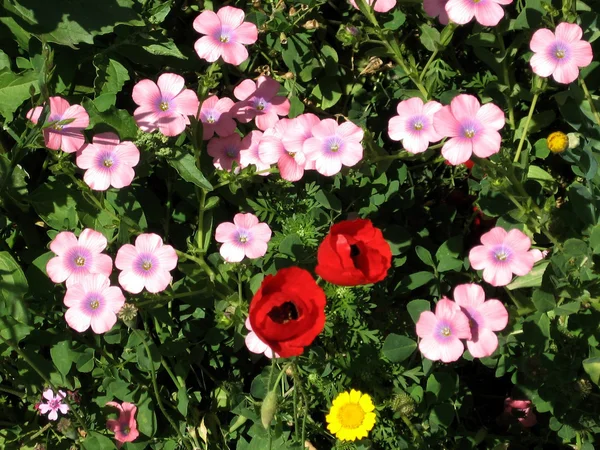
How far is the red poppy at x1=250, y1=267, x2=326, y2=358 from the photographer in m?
1.43

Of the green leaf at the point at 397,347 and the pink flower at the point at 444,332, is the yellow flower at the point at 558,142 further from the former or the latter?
the green leaf at the point at 397,347

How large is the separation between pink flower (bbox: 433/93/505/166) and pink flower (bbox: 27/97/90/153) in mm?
837

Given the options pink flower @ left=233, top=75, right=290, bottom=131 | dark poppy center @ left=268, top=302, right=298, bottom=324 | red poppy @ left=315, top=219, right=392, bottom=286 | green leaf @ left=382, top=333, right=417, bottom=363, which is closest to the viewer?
red poppy @ left=315, top=219, right=392, bottom=286

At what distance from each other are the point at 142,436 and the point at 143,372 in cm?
17

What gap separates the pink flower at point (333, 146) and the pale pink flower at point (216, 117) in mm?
279

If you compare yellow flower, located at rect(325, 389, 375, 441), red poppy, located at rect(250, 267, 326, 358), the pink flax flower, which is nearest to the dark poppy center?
red poppy, located at rect(250, 267, 326, 358)

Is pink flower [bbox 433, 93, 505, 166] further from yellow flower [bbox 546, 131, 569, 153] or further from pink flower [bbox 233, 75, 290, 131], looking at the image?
pink flower [bbox 233, 75, 290, 131]

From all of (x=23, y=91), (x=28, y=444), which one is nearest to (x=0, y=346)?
(x=28, y=444)

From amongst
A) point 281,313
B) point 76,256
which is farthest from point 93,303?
point 281,313

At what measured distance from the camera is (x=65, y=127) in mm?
1716

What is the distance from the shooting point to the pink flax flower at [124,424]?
1960 mm

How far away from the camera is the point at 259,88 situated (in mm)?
1962

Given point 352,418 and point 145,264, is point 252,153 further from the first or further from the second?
point 352,418

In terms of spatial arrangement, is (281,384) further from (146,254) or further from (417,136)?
(417,136)
